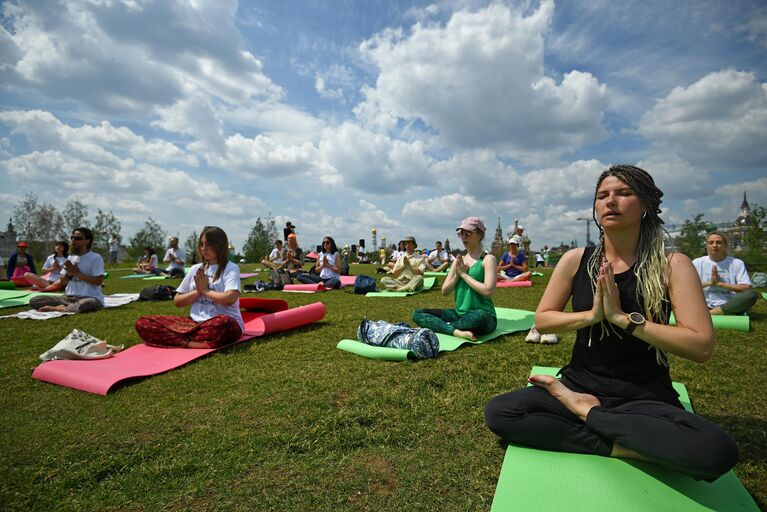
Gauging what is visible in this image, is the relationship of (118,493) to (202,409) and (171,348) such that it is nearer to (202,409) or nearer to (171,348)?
(202,409)

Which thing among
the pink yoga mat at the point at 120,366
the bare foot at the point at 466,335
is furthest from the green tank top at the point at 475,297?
the pink yoga mat at the point at 120,366

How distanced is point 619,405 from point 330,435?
1.78 meters

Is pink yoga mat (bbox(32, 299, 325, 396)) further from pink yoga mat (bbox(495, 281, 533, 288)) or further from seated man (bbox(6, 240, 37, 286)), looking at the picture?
seated man (bbox(6, 240, 37, 286))

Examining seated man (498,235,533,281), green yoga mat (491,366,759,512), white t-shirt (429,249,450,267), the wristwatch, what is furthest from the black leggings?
white t-shirt (429,249,450,267)

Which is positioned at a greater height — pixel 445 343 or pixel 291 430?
pixel 445 343

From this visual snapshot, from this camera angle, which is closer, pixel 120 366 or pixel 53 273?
pixel 120 366

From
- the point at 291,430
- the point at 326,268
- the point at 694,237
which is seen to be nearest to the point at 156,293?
the point at 326,268

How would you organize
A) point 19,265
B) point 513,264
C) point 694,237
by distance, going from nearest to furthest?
point 19,265
point 513,264
point 694,237

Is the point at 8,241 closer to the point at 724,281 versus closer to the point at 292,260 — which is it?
the point at 292,260

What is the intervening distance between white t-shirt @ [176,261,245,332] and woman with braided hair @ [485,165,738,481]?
3.57 meters

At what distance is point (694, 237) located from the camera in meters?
29.6

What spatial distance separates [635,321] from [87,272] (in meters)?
8.50

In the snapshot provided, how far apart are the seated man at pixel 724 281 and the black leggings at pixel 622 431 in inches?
216

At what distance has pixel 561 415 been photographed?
2.51m
